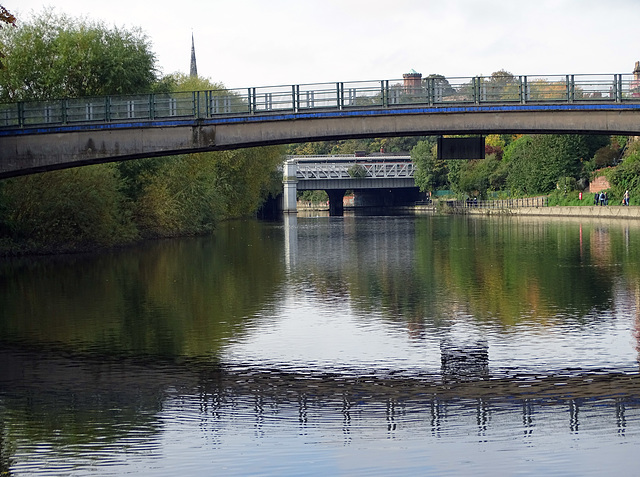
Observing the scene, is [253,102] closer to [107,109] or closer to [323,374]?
[107,109]

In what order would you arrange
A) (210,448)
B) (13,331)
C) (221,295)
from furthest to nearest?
(221,295), (13,331), (210,448)

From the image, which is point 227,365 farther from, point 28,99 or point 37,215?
point 28,99

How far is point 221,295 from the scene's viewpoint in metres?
28.9

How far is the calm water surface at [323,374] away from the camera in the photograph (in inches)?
465

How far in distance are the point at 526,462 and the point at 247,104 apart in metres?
30.2

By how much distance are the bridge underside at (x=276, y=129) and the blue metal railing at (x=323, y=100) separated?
0.40 m

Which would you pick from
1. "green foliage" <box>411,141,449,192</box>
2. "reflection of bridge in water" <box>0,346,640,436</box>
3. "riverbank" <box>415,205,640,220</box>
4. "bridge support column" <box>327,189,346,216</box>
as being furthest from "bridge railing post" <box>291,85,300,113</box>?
"bridge support column" <box>327,189,346,216</box>

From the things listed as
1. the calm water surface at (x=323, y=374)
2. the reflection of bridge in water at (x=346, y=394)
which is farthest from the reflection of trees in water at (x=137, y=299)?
the reflection of bridge in water at (x=346, y=394)

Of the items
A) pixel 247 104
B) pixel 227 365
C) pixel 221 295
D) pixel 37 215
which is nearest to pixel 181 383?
pixel 227 365

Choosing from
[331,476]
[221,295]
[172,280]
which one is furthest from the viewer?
[172,280]

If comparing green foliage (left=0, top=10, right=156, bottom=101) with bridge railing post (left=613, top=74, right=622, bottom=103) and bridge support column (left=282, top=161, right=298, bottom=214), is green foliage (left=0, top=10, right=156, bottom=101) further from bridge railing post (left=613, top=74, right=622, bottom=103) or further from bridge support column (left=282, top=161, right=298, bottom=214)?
bridge support column (left=282, top=161, right=298, bottom=214)

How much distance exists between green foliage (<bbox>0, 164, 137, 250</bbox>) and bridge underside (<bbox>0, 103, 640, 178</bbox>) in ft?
17.0

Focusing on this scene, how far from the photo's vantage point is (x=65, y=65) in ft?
173

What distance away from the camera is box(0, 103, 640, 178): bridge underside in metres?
38.5
